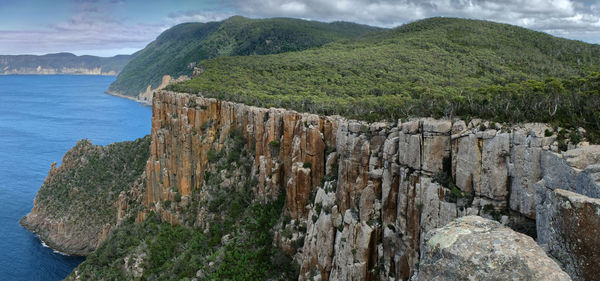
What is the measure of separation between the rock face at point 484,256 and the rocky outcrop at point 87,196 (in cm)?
5671

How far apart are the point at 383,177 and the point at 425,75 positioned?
3805cm

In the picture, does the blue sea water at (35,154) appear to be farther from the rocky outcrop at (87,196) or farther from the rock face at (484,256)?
the rock face at (484,256)

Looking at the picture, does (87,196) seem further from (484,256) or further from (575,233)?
(575,233)

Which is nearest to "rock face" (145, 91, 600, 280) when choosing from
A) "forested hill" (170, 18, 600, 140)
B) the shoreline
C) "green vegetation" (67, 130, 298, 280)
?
"green vegetation" (67, 130, 298, 280)

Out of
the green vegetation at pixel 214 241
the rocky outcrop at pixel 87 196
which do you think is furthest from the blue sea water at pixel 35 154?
the green vegetation at pixel 214 241

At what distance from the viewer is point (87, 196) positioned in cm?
7019

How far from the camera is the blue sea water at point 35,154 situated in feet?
210

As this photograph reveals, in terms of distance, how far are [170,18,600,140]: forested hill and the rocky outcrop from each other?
20543mm

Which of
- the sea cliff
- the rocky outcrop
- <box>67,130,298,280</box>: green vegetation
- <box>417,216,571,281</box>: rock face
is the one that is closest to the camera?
<box>417,216,571,281</box>: rock face

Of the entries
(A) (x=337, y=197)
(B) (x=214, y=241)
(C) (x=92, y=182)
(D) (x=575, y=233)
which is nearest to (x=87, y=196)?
(C) (x=92, y=182)

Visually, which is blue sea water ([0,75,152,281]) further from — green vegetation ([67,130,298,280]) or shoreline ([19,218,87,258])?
green vegetation ([67,130,298,280])

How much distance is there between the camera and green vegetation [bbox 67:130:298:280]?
1427 inches

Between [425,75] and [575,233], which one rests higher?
[425,75]

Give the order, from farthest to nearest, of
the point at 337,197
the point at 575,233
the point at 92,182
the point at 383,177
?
the point at 92,182 < the point at 337,197 < the point at 383,177 < the point at 575,233
